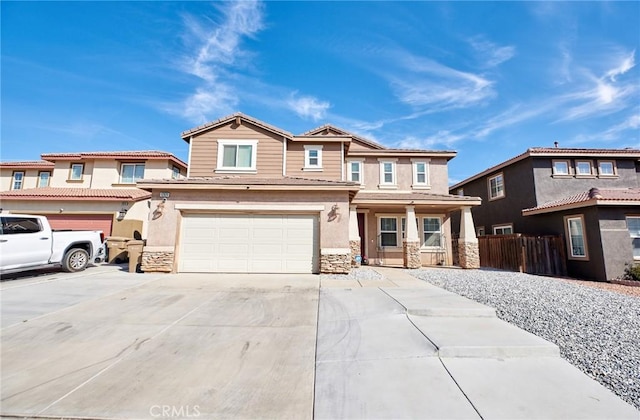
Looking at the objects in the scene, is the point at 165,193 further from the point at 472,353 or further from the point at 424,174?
the point at 424,174

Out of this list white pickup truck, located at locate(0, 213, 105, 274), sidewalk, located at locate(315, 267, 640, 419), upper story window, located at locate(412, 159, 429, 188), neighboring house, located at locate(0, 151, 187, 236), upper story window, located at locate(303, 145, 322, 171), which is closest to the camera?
sidewalk, located at locate(315, 267, 640, 419)

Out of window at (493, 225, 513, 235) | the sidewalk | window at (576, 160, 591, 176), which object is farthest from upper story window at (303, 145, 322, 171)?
window at (576, 160, 591, 176)

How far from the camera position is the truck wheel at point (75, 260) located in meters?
9.65

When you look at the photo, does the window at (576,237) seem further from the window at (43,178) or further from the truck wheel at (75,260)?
the window at (43,178)

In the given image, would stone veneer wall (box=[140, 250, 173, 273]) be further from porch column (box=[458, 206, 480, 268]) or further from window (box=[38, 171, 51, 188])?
window (box=[38, 171, 51, 188])

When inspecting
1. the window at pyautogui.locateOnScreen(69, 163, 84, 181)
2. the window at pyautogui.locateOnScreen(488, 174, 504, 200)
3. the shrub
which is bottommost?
the shrub

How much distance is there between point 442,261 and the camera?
14.9m

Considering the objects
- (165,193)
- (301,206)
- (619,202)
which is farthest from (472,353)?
(619,202)

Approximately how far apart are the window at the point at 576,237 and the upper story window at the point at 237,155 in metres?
14.5

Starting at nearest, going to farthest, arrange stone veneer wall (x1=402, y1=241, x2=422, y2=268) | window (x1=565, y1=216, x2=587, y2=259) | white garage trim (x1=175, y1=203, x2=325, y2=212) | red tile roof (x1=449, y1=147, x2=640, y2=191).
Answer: white garage trim (x1=175, y1=203, x2=325, y2=212) → window (x1=565, y1=216, x2=587, y2=259) → stone veneer wall (x1=402, y1=241, x2=422, y2=268) → red tile roof (x1=449, y1=147, x2=640, y2=191)

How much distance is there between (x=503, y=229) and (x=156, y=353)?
761 inches

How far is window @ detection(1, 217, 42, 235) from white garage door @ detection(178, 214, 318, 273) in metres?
4.18

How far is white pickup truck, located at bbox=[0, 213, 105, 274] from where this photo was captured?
315 inches

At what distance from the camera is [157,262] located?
10180 mm
